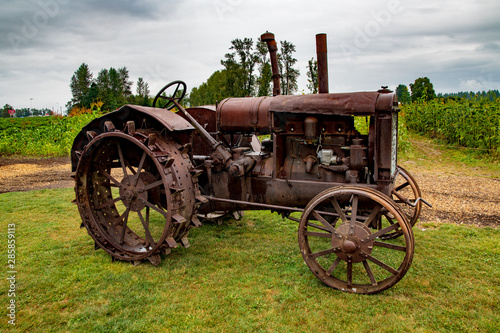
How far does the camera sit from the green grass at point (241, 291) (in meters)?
2.77

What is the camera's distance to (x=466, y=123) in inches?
407

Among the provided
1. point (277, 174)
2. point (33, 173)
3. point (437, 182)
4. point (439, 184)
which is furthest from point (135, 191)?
point (33, 173)

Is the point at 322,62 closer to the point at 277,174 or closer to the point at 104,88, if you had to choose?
the point at 277,174

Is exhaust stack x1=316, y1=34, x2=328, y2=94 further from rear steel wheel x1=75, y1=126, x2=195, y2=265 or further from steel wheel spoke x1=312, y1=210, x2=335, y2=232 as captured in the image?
rear steel wheel x1=75, y1=126, x2=195, y2=265

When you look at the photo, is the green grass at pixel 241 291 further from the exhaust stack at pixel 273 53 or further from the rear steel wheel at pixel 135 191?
the exhaust stack at pixel 273 53

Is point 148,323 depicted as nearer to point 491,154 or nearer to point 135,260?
point 135,260

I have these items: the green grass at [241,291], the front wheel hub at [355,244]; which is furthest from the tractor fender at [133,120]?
the front wheel hub at [355,244]

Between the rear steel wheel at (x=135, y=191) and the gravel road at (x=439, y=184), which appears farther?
the gravel road at (x=439, y=184)

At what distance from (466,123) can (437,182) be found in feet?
Answer: 13.4

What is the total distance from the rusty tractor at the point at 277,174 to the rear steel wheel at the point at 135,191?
12 mm

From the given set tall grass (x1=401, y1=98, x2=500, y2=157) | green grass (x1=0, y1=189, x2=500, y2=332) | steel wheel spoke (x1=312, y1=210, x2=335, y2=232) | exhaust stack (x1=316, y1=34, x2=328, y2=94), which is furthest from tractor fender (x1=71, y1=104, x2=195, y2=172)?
tall grass (x1=401, y1=98, x2=500, y2=157)

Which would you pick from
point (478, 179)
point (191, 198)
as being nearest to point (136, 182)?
point (191, 198)

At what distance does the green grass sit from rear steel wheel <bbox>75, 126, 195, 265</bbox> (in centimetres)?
24

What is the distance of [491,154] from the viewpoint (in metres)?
9.37
